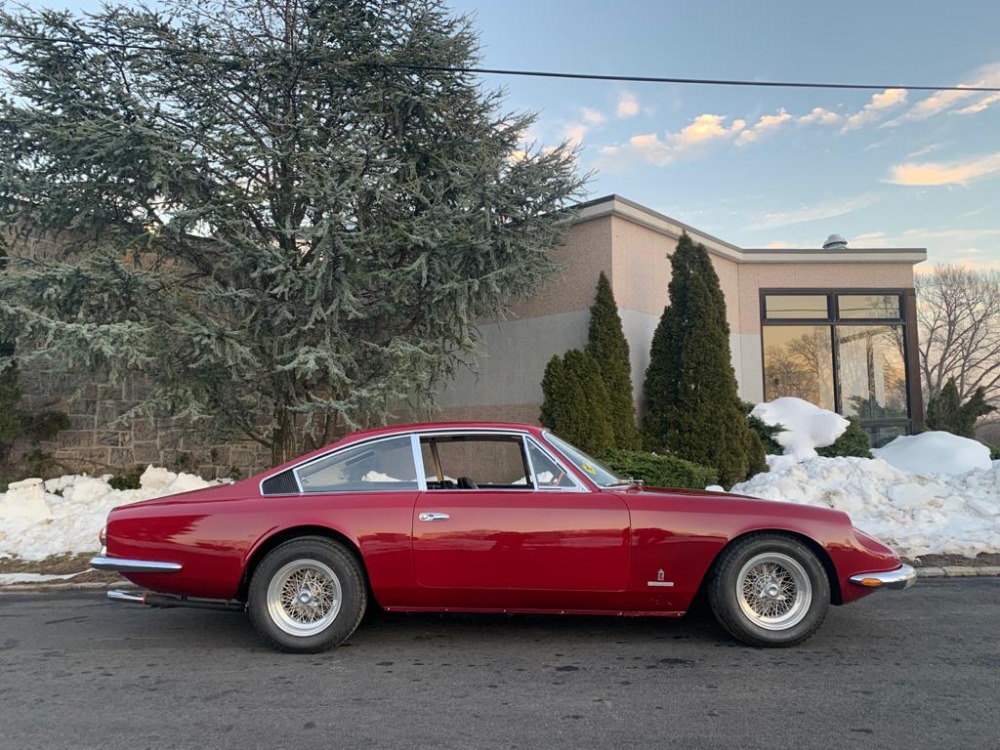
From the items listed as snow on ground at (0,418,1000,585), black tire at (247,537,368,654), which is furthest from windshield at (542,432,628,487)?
snow on ground at (0,418,1000,585)

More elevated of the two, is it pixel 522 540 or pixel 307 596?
pixel 522 540

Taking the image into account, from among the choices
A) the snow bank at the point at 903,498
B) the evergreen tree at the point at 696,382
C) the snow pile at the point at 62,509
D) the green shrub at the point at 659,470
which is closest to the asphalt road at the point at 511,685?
the snow bank at the point at 903,498

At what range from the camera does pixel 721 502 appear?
4.56 m

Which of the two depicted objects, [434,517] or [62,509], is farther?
[62,509]

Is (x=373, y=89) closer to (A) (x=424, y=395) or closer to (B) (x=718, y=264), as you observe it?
(A) (x=424, y=395)

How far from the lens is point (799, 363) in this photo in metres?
15.1

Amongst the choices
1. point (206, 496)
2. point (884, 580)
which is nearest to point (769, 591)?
point (884, 580)

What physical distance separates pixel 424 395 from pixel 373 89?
4371 millimetres

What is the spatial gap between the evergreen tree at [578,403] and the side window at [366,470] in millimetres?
5852

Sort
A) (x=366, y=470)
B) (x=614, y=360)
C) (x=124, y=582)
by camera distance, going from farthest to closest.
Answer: (x=614, y=360)
(x=124, y=582)
(x=366, y=470)

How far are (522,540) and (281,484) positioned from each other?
1.68 meters

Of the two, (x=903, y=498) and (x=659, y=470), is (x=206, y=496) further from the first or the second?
(x=903, y=498)

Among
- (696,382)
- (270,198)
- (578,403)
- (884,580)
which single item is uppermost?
(270,198)

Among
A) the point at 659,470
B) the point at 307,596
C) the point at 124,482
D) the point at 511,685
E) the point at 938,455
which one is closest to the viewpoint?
the point at 511,685
